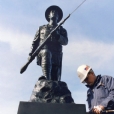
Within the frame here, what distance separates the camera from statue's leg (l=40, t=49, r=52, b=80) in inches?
223

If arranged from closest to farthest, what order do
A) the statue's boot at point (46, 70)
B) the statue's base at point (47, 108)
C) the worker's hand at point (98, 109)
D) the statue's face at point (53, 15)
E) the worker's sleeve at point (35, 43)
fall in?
the worker's hand at point (98, 109) → the statue's base at point (47, 108) → the statue's boot at point (46, 70) → the worker's sleeve at point (35, 43) → the statue's face at point (53, 15)

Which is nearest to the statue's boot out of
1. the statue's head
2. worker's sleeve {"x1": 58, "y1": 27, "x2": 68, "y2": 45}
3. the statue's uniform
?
the statue's uniform

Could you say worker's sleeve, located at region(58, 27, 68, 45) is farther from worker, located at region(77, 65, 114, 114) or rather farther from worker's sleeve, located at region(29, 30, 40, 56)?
worker, located at region(77, 65, 114, 114)

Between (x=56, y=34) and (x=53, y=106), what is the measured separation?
3.34m

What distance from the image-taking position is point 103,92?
8.34 ft

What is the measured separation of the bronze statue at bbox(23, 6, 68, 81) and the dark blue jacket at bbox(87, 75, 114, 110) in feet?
9.89

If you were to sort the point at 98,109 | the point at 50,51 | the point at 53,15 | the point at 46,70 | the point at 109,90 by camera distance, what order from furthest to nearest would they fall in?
the point at 53,15
the point at 50,51
the point at 46,70
the point at 109,90
the point at 98,109

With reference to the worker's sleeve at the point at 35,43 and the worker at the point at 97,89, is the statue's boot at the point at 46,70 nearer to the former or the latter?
the worker's sleeve at the point at 35,43

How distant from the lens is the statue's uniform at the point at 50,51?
575 centimetres

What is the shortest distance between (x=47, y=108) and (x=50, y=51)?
11.3 ft

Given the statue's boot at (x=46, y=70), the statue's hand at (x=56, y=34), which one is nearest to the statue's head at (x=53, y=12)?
the statue's hand at (x=56, y=34)

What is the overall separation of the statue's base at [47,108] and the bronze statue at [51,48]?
9.68 feet

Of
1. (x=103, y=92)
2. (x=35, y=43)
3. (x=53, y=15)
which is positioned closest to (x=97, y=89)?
(x=103, y=92)

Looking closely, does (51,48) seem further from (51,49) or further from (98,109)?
(98,109)
